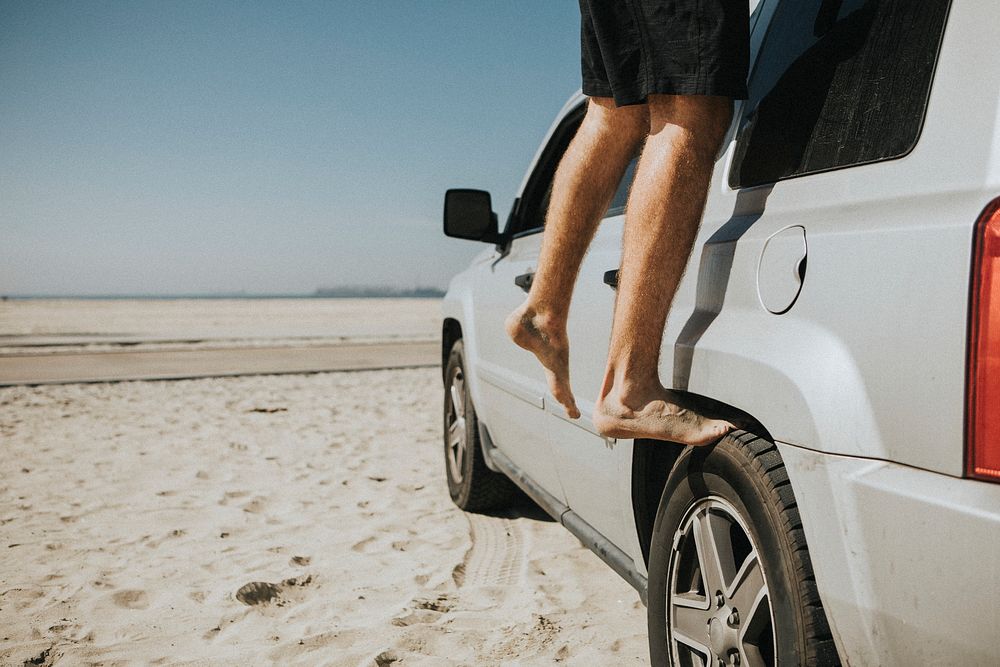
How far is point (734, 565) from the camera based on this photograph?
5.43ft

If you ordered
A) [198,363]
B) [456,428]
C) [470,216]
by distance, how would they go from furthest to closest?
1. [198,363]
2. [456,428]
3. [470,216]

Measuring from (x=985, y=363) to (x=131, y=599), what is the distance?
315 cm

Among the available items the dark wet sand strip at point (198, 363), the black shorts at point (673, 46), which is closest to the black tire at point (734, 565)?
the black shorts at point (673, 46)

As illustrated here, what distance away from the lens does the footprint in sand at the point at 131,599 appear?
3053mm

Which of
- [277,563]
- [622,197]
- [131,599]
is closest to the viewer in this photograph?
[622,197]

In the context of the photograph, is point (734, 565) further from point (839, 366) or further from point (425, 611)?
point (425, 611)

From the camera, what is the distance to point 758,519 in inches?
57.5

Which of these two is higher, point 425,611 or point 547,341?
point 547,341

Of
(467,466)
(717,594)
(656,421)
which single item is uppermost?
(656,421)

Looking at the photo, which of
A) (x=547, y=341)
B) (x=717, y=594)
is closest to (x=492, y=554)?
(x=547, y=341)

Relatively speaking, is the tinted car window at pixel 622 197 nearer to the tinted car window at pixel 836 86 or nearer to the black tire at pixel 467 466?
the tinted car window at pixel 836 86

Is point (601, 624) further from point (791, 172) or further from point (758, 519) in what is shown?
point (791, 172)

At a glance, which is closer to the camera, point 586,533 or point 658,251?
point 658,251

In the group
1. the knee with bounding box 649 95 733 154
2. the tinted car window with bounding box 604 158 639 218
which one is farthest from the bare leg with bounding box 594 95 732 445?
the tinted car window with bounding box 604 158 639 218
